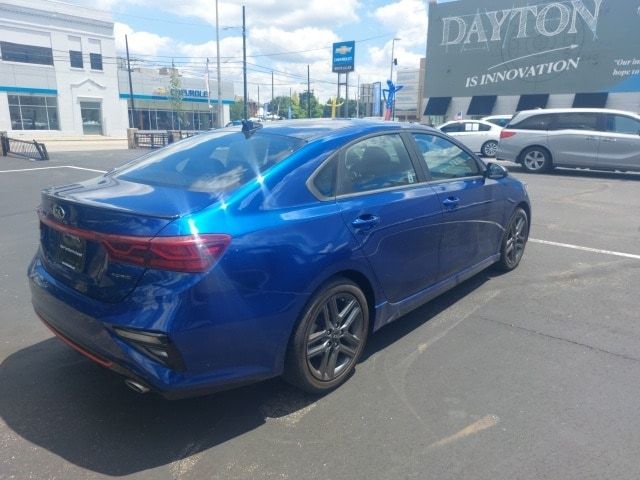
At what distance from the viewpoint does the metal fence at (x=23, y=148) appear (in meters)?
18.8

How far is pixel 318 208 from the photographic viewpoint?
2898mm

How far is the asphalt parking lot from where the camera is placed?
2453 millimetres

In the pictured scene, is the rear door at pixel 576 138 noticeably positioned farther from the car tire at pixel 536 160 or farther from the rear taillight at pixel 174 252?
the rear taillight at pixel 174 252

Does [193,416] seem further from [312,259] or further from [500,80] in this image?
[500,80]

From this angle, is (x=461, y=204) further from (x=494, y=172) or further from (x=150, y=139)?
(x=150, y=139)

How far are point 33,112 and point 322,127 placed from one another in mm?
47298

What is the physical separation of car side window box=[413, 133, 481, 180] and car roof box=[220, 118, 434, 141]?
21 cm

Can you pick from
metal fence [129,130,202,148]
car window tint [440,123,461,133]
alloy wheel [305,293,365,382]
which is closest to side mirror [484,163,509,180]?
alloy wheel [305,293,365,382]

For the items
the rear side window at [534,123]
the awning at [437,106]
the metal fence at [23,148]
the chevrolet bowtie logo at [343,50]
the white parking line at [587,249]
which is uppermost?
the chevrolet bowtie logo at [343,50]

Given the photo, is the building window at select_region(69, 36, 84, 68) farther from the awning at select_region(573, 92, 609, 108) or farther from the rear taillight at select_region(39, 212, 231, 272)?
the rear taillight at select_region(39, 212, 231, 272)

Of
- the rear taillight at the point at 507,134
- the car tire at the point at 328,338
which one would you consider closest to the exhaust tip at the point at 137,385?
the car tire at the point at 328,338

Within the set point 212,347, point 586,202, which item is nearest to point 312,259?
point 212,347

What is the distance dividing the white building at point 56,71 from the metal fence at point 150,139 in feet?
62.8

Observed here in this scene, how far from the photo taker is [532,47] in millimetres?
31406
